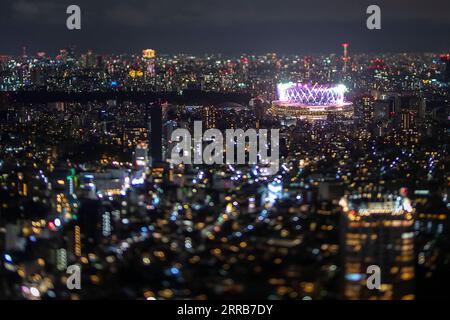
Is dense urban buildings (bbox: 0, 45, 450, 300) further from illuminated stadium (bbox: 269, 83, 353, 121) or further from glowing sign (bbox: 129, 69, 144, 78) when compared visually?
illuminated stadium (bbox: 269, 83, 353, 121)

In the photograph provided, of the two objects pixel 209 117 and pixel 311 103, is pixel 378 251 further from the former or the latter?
pixel 311 103

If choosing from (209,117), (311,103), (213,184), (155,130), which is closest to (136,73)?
(209,117)

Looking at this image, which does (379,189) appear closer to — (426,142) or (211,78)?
(426,142)

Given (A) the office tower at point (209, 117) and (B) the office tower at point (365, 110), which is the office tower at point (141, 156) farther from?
(B) the office tower at point (365, 110)

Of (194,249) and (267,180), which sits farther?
(267,180)

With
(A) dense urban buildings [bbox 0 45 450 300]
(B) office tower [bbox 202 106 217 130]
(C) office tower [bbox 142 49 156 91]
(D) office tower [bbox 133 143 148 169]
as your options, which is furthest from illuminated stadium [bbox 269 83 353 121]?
(D) office tower [bbox 133 143 148 169]
